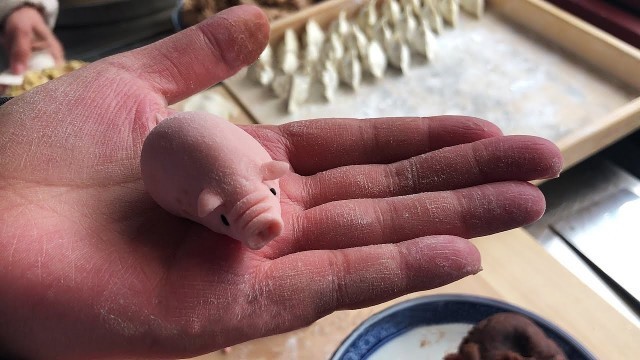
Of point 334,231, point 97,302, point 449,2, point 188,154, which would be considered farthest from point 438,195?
point 449,2

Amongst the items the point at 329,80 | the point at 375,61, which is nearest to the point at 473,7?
the point at 375,61

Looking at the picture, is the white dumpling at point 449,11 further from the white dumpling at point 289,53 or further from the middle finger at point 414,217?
the middle finger at point 414,217

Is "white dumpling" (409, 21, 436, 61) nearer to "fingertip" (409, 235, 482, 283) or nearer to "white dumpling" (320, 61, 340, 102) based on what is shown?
"white dumpling" (320, 61, 340, 102)

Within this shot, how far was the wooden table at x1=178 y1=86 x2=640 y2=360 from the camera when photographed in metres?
0.92

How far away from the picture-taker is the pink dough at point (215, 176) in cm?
61

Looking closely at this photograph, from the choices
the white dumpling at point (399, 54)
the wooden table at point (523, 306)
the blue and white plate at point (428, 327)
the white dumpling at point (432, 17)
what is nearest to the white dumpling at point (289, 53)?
the white dumpling at point (399, 54)

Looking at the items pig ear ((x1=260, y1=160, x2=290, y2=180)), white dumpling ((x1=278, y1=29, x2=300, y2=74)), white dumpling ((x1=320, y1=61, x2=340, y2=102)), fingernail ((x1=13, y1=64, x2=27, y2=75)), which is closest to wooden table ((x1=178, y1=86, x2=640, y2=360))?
pig ear ((x1=260, y1=160, x2=290, y2=180))

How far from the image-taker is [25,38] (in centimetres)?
130

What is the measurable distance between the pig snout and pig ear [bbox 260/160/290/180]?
33 mm

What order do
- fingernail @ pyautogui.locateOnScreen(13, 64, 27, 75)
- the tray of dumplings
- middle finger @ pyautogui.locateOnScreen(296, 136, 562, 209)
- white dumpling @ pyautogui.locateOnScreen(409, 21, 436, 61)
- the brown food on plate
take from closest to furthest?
1. middle finger @ pyautogui.locateOnScreen(296, 136, 562, 209)
2. the brown food on plate
3. fingernail @ pyautogui.locateOnScreen(13, 64, 27, 75)
4. the tray of dumplings
5. white dumpling @ pyautogui.locateOnScreen(409, 21, 436, 61)

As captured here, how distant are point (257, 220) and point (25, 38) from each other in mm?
987

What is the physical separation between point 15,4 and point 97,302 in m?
0.98

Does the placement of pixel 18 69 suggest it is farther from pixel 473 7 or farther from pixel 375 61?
pixel 473 7

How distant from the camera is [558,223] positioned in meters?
1.18
